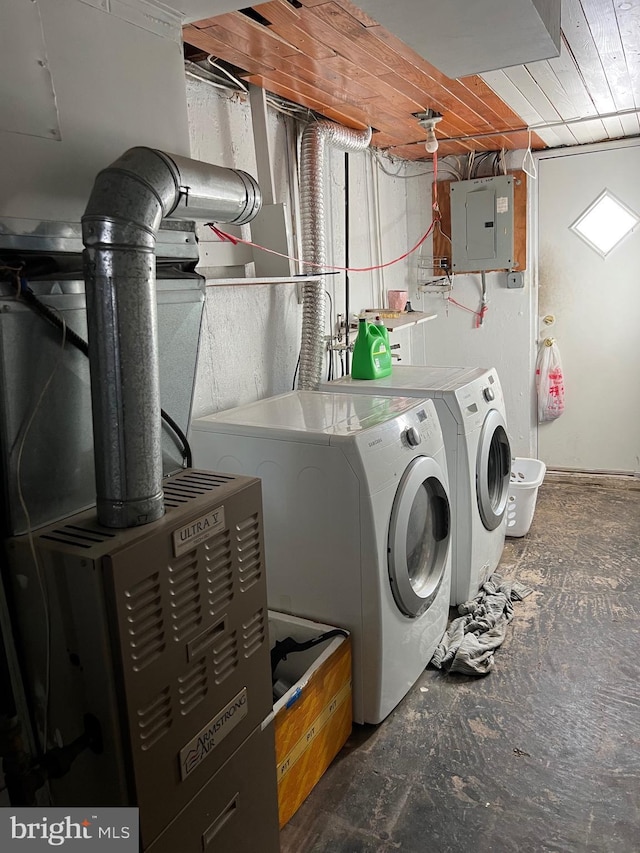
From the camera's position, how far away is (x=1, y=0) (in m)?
1.10

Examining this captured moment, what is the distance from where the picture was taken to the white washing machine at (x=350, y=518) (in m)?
1.90

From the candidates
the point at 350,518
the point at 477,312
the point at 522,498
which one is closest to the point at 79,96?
the point at 350,518

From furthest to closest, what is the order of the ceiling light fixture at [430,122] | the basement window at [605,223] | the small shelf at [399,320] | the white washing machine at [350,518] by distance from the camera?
1. the basement window at [605,223]
2. the small shelf at [399,320]
3. the ceiling light fixture at [430,122]
4. the white washing machine at [350,518]

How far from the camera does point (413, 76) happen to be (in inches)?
96.4

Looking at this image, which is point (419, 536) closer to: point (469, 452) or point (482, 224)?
point (469, 452)

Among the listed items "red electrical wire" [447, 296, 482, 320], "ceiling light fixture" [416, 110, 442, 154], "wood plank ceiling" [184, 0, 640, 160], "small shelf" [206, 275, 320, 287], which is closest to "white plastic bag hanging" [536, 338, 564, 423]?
"red electrical wire" [447, 296, 482, 320]

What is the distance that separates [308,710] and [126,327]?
1.20 m

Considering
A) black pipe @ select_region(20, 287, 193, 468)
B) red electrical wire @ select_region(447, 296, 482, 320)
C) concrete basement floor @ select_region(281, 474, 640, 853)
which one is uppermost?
red electrical wire @ select_region(447, 296, 482, 320)

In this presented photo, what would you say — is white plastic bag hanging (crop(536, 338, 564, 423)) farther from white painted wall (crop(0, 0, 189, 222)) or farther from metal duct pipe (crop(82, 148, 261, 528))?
metal duct pipe (crop(82, 148, 261, 528))

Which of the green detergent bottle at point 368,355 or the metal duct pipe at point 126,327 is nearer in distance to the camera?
the metal duct pipe at point 126,327

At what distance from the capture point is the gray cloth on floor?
234 cm

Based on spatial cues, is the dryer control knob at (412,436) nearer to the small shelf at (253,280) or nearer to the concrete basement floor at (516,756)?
the small shelf at (253,280)

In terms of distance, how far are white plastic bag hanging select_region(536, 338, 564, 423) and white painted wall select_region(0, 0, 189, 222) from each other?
3.40m

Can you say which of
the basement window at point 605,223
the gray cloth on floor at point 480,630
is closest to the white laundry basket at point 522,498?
the gray cloth on floor at point 480,630
